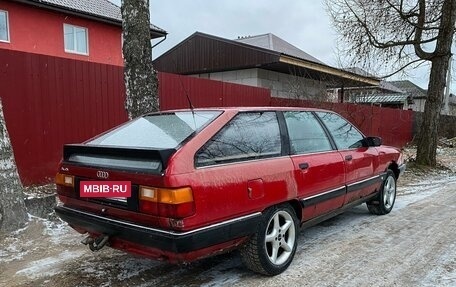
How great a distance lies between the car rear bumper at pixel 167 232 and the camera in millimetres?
2916

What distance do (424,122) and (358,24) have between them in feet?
11.4

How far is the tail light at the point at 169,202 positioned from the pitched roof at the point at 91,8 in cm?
1399

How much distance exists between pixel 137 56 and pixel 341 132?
119 inches

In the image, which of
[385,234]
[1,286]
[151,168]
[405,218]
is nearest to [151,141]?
[151,168]

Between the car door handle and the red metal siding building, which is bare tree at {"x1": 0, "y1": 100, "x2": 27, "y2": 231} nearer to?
the car door handle

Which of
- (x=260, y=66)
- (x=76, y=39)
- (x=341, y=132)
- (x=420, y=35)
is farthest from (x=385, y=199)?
(x=76, y=39)

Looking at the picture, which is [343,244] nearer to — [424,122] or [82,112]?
[82,112]

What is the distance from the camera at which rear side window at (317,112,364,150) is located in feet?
16.1

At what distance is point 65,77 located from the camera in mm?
6918

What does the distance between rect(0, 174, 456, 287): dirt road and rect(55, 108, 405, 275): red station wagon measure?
32 centimetres

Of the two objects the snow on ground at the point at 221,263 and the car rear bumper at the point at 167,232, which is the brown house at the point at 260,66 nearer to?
the snow on ground at the point at 221,263

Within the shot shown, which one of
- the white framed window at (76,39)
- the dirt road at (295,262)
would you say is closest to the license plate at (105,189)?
the dirt road at (295,262)

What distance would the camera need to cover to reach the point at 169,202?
9.50 ft

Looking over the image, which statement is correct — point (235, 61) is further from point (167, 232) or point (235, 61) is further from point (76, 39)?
point (167, 232)
